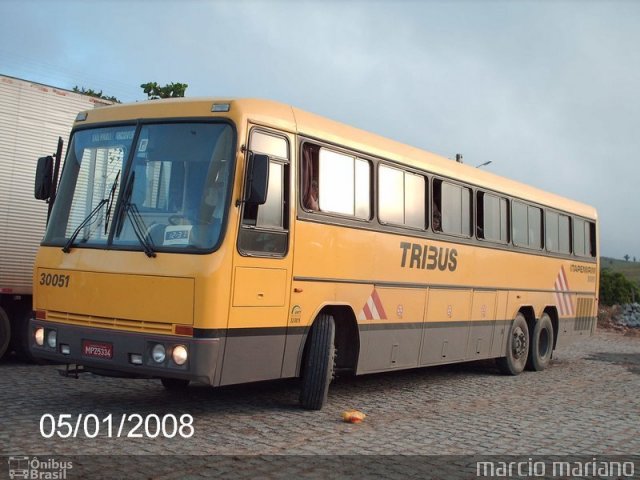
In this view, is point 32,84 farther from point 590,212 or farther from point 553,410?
point 590,212

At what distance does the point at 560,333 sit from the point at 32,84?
433 inches

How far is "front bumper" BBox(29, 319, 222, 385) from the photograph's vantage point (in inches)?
311

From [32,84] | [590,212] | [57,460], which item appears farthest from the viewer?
[590,212]

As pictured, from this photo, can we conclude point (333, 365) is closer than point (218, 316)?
No

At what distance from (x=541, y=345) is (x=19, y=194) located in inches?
394

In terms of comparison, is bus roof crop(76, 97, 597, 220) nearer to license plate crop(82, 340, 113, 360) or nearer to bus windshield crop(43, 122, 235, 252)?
bus windshield crop(43, 122, 235, 252)

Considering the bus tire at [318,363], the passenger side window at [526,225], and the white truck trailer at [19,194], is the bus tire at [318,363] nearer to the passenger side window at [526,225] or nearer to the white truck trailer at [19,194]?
the white truck trailer at [19,194]

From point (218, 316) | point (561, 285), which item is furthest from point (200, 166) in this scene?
point (561, 285)

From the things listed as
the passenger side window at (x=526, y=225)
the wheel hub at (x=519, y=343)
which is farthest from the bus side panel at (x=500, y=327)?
the passenger side window at (x=526, y=225)

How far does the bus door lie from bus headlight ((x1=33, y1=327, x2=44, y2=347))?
2128mm

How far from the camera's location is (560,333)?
660 inches

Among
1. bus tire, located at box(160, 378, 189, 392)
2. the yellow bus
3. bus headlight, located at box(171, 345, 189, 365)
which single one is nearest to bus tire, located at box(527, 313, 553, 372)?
the yellow bus

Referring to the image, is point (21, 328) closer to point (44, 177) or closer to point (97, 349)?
point (44, 177)

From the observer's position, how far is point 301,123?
947 centimetres
